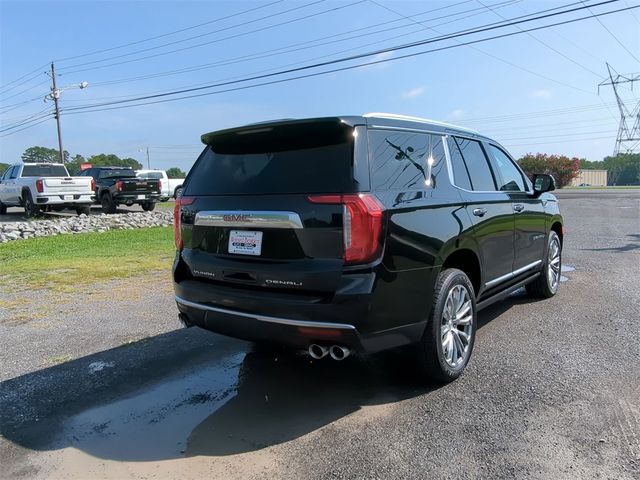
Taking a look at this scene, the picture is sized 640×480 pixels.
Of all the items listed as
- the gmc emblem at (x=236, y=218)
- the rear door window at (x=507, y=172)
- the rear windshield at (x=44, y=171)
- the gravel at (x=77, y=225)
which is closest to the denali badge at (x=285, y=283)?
the gmc emblem at (x=236, y=218)

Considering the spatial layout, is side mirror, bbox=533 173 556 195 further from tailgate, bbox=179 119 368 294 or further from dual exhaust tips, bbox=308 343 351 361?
dual exhaust tips, bbox=308 343 351 361

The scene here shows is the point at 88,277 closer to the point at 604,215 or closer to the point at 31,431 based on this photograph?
the point at 31,431

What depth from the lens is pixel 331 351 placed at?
3.31 metres

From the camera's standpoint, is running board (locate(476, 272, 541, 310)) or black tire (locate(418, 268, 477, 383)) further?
running board (locate(476, 272, 541, 310))

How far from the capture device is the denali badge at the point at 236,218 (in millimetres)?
3570

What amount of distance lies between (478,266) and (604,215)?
16673 mm

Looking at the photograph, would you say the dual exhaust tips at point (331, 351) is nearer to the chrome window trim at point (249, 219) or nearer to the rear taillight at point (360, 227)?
the rear taillight at point (360, 227)

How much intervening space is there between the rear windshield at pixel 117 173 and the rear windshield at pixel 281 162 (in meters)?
19.1

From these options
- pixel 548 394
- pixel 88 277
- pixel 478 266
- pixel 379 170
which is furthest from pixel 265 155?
pixel 88 277

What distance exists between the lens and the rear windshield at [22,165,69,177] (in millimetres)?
19250

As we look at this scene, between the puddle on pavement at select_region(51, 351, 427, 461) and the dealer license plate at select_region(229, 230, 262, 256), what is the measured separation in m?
1.10

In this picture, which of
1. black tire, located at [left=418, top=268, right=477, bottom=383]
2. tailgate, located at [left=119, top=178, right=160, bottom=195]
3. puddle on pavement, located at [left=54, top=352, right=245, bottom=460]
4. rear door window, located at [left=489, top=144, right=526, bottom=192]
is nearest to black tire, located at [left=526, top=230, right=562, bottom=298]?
rear door window, located at [left=489, top=144, right=526, bottom=192]

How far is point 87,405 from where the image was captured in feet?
12.3

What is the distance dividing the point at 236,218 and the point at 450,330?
182cm
